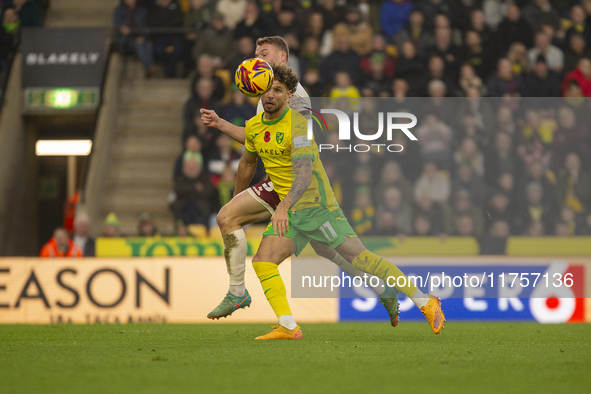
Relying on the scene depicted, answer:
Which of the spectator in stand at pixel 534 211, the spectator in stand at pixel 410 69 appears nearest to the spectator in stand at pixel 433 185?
the spectator in stand at pixel 534 211

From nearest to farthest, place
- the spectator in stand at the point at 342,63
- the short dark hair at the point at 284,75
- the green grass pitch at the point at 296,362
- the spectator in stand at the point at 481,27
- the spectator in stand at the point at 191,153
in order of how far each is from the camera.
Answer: the green grass pitch at the point at 296,362, the short dark hair at the point at 284,75, the spectator in stand at the point at 191,153, the spectator in stand at the point at 342,63, the spectator in stand at the point at 481,27

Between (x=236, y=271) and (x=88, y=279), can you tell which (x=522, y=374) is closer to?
(x=236, y=271)

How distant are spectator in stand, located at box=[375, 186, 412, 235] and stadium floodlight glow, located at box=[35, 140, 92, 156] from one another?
6876 millimetres

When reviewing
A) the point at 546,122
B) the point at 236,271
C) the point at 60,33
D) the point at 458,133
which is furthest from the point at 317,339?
the point at 60,33

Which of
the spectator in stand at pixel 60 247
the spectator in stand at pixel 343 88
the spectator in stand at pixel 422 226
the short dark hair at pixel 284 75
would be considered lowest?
the spectator in stand at pixel 60 247

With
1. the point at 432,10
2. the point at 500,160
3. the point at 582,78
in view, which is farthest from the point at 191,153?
the point at 582,78

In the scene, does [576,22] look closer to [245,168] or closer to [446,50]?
[446,50]

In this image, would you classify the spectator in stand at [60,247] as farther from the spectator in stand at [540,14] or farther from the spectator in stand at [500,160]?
the spectator in stand at [540,14]

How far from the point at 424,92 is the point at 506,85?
44.9 inches

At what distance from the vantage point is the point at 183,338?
287 inches

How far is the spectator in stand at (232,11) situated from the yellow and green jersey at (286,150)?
7535mm

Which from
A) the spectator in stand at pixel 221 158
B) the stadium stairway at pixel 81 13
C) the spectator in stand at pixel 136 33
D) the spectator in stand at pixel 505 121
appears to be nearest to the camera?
the spectator in stand at pixel 505 121

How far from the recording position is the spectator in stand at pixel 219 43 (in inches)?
535

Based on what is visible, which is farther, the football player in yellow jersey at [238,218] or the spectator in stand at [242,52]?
the spectator in stand at [242,52]
